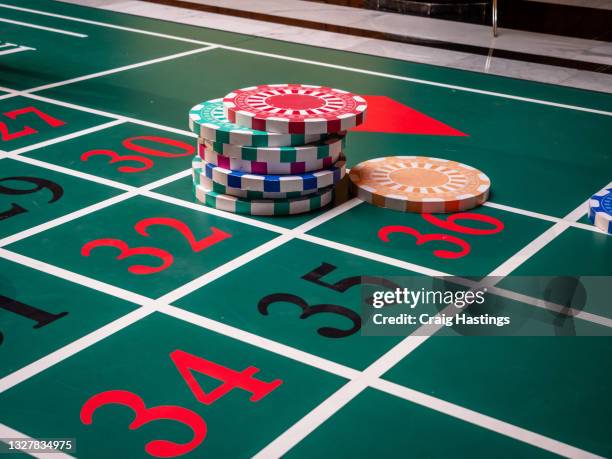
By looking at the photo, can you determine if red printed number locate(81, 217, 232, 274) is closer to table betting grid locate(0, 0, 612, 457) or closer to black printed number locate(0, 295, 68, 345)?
table betting grid locate(0, 0, 612, 457)

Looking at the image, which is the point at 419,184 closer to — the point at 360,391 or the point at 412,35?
the point at 360,391

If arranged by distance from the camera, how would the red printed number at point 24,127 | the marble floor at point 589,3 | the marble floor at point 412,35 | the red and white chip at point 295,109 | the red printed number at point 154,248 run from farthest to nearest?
the marble floor at point 589,3 < the marble floor at point 412,35 < the red printed number at point 24,127 < the red and white chip at point 295,109 < the red printed number at point 154,248

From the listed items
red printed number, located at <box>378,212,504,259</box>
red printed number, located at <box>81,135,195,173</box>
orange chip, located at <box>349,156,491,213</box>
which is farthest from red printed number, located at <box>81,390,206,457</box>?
red printed number, located at <box>81,135,195,173</box>

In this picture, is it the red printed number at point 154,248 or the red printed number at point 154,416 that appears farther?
the red printed number at point 154,248

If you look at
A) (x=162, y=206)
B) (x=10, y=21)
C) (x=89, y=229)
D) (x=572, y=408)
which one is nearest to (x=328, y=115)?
(x=162, y=206)

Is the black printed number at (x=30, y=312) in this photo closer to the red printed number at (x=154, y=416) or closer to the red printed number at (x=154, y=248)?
the red printed number at (x=154, y=248)

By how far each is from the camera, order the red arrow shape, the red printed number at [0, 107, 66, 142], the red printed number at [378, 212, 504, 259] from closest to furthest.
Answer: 1. the red printed number at [378, 212, 504, 259]
2. the red printed number at [0, 107, 66, 142]
3. the red arrow shape

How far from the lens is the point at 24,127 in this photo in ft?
20.9

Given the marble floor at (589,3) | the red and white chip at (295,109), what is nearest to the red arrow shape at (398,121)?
the red and white chip at (295,109)

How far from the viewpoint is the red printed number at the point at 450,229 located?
15.5 feet

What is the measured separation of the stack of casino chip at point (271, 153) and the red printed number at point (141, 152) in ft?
2.00

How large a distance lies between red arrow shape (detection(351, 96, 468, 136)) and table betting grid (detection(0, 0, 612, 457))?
0.03 metres

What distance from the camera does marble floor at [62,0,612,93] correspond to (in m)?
8.07

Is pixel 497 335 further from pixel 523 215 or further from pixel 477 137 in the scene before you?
pixel 477 137
